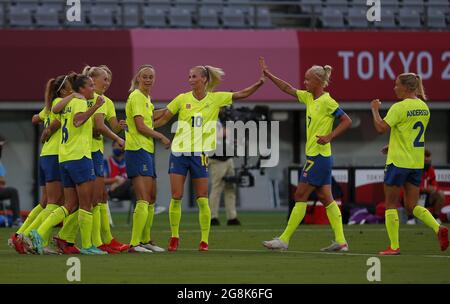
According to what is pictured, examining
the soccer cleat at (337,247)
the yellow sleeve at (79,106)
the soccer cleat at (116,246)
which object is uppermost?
the yellow sleeve at (79,106)

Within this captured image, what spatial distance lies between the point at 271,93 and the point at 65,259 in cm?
1656

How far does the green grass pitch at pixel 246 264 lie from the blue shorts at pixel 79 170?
36.3 inches

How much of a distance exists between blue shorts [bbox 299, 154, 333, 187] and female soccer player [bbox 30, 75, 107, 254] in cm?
269

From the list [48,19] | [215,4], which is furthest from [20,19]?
[215,4]

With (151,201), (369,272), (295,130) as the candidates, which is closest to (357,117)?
(295,130)

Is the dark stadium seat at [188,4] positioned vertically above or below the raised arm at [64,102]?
above

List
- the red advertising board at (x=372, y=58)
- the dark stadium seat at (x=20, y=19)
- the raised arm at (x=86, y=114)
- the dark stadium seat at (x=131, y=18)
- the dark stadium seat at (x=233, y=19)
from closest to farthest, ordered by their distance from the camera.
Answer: the raised arm at (x=86, y=114), the dark stadium seat at (x=20, y=19), the dark stadium seat at (x=131, y=18), the red advertising board at (x=372, y=58), the dark stadium seat at (x=233, y=19)

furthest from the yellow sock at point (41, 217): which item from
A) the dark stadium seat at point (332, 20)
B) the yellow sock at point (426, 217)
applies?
the dark stadium seat at point (332, 20)

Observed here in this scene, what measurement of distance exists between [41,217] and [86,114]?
1.52m

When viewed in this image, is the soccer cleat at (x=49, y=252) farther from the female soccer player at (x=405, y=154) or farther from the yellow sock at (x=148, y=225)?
the female soccer player at (x=405, y=154)

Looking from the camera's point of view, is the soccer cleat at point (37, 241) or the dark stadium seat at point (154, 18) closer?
the soccer cleat at point (37, 241)

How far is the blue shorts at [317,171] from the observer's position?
15.2 m

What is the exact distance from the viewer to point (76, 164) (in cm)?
Result: 1426

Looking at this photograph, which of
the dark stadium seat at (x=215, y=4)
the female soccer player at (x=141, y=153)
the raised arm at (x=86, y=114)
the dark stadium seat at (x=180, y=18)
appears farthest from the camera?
the dark stadium seat at (x=215, y=4)
